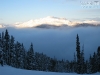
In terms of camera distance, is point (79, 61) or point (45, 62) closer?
point (79, 61)

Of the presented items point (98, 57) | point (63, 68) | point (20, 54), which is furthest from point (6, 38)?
point (63, 68)

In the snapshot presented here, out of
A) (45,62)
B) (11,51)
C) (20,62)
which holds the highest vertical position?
(11,51)

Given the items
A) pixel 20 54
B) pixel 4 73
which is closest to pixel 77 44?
pixel 20 54

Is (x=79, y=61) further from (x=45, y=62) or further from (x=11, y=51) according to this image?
(x=45, y=62)

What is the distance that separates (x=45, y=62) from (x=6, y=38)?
42.4 meters

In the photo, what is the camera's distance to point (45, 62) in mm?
115125

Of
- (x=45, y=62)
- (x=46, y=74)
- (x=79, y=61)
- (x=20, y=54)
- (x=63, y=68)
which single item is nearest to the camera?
(x=46, y=74)

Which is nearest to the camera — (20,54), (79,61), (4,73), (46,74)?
(4,73)

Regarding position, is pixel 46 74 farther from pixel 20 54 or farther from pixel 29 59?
pixel 20 54

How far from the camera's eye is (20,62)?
281 feet

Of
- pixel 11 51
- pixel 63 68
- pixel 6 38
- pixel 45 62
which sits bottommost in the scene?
pixel 63 68

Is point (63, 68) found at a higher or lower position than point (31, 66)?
lower

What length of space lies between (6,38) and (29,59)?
1173cm

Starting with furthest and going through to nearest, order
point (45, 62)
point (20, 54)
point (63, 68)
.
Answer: point (63, 68) → point (45, 62) → point (20, 54)
